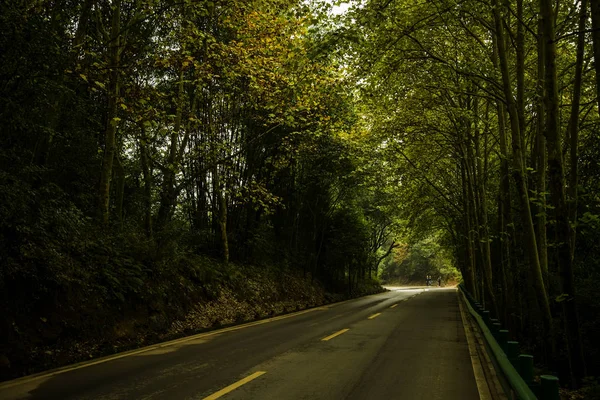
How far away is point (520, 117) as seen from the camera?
8.91m

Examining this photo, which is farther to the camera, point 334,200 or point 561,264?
point 334,200

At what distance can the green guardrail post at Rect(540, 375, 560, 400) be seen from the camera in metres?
3.32

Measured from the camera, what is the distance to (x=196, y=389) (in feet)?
20.2

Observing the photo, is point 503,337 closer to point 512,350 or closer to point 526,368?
point 512,350

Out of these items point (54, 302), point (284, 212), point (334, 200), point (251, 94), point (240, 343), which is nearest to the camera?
point (54, 302)

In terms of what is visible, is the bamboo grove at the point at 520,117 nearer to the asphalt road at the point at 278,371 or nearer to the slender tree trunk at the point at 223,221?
the asphalt road at the point at 278,371

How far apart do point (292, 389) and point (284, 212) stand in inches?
816

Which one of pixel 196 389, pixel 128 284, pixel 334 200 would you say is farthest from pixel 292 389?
pixel 334 200

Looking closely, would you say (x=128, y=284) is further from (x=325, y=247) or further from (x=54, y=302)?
(x=325, y=247)

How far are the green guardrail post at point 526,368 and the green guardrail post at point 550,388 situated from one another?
872 millimetres

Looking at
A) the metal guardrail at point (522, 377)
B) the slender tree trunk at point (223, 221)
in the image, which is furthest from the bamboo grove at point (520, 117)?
the slender tree trunk at point (223, 221)

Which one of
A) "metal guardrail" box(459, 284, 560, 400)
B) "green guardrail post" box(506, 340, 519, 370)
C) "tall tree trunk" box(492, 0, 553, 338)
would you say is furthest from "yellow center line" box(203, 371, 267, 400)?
"tall tree trunk" box(492, 0, 553, 338)

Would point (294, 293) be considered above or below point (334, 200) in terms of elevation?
below

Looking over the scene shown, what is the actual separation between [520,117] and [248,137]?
11962 millimetres
